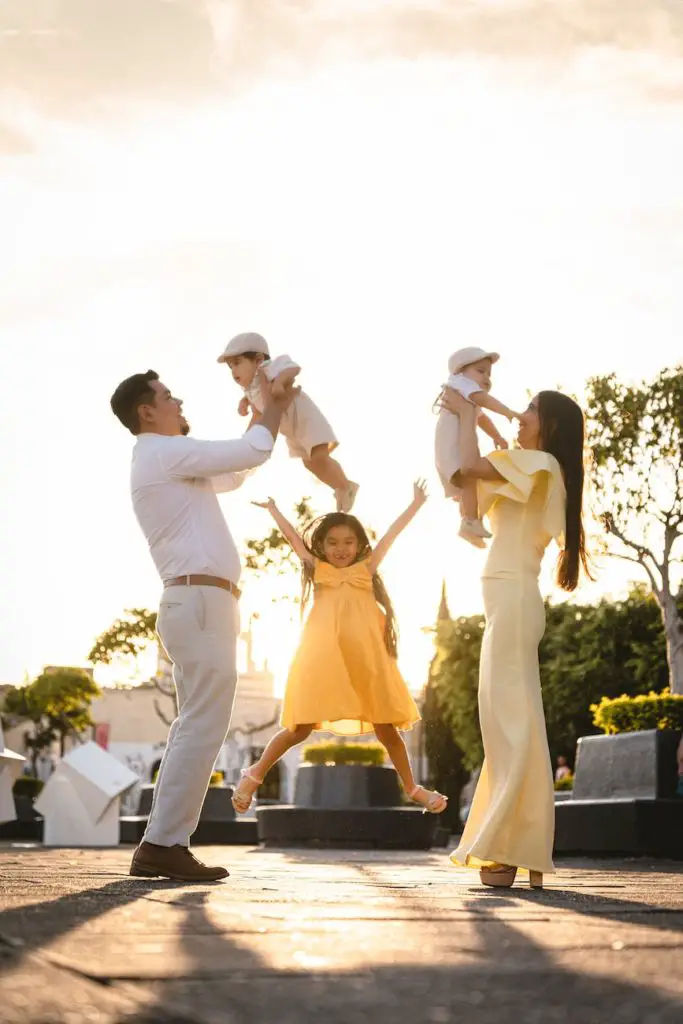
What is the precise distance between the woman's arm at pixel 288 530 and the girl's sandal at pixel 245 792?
1.44 metres

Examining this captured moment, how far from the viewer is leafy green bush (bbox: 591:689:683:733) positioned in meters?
12.8

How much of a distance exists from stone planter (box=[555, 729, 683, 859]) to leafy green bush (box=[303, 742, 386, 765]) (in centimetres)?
560

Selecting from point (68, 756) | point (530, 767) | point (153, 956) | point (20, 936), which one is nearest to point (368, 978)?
point (153, 956)

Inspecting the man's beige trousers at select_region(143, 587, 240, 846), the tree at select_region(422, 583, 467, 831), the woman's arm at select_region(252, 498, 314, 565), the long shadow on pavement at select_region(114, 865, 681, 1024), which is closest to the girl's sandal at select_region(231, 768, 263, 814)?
the woman's arm at select_region(252, 498, 314, 565)

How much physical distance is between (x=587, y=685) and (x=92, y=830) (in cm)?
2693

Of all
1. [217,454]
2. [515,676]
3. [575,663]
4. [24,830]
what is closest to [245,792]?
[515,676]

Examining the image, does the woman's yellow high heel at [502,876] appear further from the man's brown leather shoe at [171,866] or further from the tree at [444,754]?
the tree at [444,754]

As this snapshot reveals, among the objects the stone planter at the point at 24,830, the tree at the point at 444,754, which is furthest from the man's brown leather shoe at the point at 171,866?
the tree at the point at 444,754

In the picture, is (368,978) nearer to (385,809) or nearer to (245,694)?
(385,809)

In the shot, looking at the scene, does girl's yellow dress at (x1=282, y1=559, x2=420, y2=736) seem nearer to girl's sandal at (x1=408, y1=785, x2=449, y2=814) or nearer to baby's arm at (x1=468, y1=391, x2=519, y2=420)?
girl's sandal at (x1=408, y1=785, x2=449, y2=814)

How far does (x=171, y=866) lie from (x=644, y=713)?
8247 millimetres

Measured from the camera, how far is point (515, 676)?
18.8ft

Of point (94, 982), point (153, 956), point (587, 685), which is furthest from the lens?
point (587, 685)

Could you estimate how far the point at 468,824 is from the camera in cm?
568
